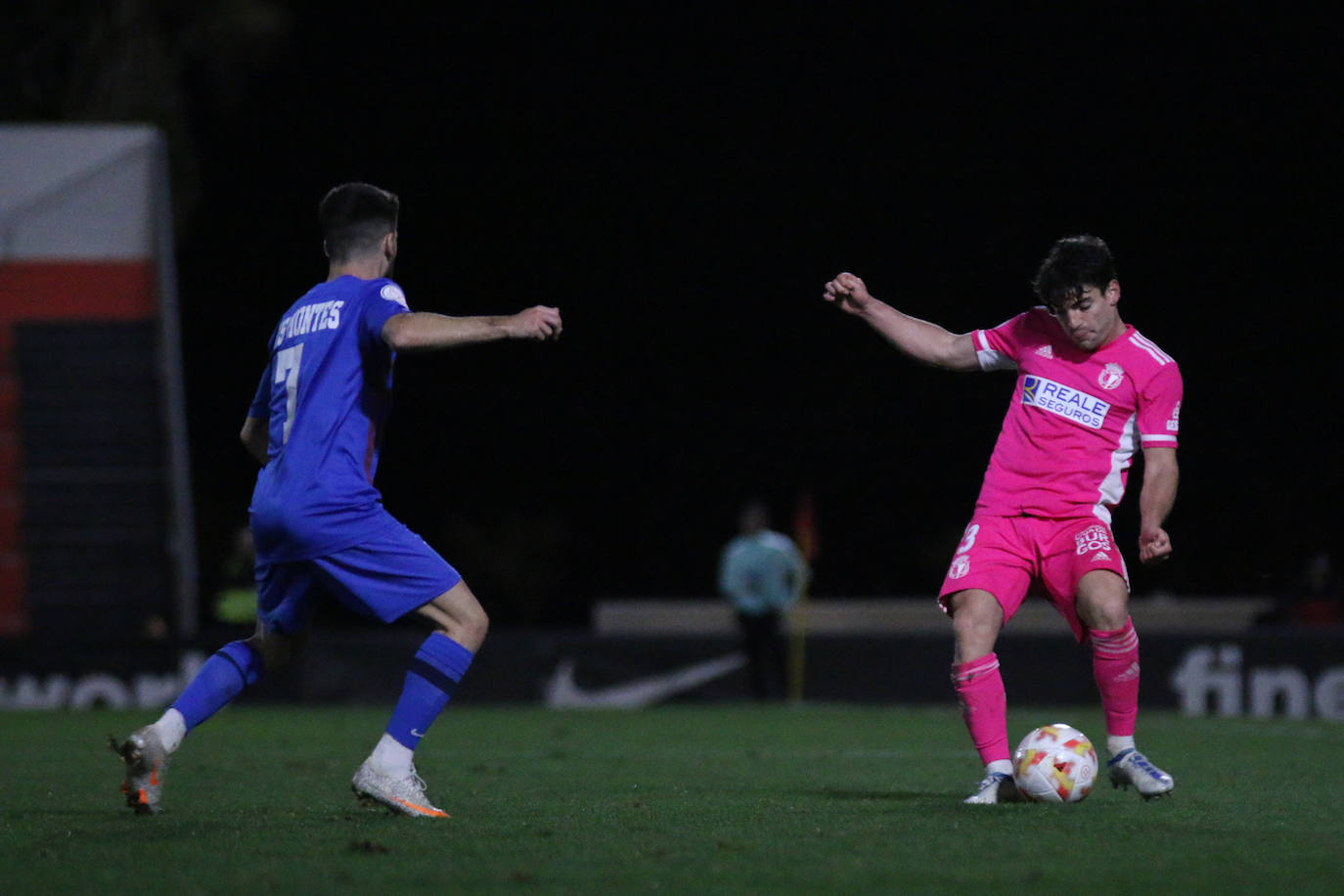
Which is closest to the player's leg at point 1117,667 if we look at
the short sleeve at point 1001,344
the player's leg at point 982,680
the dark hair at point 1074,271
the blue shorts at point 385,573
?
the player's leg at point 982,680

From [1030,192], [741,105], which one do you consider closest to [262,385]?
[1030,192]

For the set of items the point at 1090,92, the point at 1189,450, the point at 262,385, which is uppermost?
the point at 1090,92

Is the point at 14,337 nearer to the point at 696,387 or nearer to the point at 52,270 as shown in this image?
the point at 52,270

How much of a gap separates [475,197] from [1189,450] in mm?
11461

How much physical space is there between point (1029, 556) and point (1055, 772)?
79 cm

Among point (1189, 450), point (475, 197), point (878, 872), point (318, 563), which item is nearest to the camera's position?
point (878, 872)

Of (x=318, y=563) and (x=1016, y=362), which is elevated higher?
(x=1016, y=362)

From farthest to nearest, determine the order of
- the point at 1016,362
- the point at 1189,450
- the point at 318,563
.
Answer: the point at 1189,450, the point at 1016,362, the point at 318,563

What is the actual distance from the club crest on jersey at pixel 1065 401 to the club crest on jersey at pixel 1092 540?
14.7 inches

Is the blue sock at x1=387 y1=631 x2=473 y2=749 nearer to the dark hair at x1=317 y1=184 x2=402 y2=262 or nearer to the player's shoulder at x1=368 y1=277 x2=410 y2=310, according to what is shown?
the player's shoulder at x1=368 y1=277 x2=410 y2=310

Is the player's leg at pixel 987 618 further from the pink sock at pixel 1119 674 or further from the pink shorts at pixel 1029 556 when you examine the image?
the pink sock at pixel 1119 674

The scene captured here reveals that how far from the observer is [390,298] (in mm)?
5836

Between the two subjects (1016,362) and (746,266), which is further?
(746,266)

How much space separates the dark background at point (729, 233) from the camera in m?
22.3
